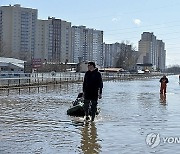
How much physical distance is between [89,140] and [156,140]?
161 cm

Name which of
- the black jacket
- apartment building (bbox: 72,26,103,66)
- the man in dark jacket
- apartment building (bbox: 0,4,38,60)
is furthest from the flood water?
apartment building (bbox: 72,26,103,66)

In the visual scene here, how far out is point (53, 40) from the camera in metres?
143

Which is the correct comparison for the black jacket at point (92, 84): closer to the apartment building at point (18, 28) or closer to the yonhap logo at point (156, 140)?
the yonhap logo at point (156, 140)

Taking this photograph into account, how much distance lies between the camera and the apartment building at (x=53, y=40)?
136m

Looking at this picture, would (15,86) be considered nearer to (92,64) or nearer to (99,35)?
(92,64)

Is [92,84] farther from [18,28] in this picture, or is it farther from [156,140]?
[18,28]

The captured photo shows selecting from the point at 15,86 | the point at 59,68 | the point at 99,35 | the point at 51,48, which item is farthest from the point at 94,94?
the point at 99,35

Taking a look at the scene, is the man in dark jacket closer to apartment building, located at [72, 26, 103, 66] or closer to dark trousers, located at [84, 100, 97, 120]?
→ dark trousers, located at [84, 100, 97, 120]

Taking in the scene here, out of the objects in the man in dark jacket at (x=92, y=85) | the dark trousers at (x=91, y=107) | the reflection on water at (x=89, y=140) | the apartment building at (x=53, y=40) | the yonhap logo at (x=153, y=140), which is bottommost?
the yonhap logo at (x=153, y=140)

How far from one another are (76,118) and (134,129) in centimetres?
263

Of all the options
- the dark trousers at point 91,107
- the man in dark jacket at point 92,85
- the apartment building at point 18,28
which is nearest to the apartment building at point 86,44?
the apartment building at point 18,28

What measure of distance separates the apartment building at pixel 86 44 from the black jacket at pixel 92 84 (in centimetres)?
14564

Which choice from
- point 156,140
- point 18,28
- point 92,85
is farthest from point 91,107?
point 18,28

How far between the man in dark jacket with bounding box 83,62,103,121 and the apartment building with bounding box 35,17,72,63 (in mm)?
120774
